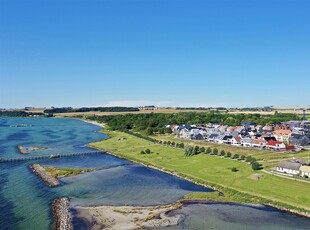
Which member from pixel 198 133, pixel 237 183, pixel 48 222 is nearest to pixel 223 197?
pixel 237 183

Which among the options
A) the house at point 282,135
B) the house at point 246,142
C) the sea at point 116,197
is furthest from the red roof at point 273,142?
the sea at point 116,197

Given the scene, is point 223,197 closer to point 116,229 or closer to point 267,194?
point 267,194

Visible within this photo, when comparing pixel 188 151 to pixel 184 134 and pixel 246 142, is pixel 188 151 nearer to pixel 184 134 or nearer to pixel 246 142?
pixel 246 142

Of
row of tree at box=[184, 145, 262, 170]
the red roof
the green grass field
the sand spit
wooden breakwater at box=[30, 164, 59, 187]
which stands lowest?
the sand spit

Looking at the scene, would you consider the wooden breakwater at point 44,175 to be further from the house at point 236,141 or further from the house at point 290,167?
the house at point 236,141

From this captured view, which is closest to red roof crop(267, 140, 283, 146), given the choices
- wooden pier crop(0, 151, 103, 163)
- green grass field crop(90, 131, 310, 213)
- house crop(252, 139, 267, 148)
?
house crop(252, 139, 267, 148)

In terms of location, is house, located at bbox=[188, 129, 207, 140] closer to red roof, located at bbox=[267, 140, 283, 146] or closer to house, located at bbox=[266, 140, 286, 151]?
red roof, located at bbox=[267, 140, 283, 146]
